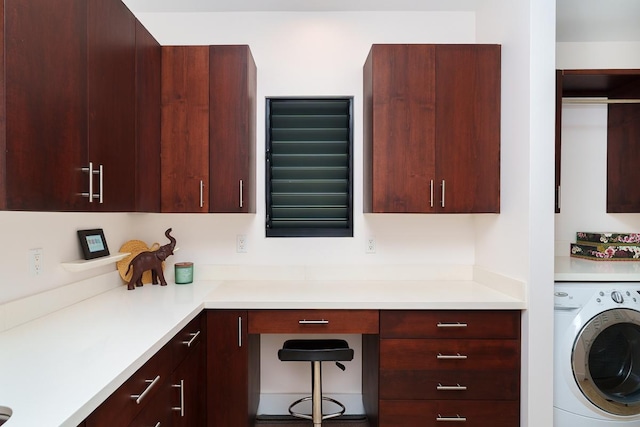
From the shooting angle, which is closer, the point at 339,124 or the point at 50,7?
the point at 50,7

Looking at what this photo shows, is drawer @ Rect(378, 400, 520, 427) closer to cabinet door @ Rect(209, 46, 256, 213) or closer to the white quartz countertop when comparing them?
Result: the white quartz countertop

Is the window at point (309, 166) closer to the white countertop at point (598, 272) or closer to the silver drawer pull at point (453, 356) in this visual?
the silver drawer pull at point (453, 356)

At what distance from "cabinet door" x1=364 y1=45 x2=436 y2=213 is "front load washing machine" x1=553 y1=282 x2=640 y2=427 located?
85 centimetres

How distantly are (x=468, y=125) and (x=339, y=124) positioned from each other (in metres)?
0.84

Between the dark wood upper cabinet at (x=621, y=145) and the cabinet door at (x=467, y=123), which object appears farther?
the dark wood upper cabinet at (x=621, y=145)

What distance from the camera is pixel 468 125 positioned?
2.07 m

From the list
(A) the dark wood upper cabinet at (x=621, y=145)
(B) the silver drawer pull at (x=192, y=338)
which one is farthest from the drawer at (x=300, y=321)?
(A) the dark wood upper cabinet at (x=621, y=145)

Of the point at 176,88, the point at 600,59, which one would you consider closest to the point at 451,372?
the point at 176,88

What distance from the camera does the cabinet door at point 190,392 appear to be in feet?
5.01

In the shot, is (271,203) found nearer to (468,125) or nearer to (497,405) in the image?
(468,125)

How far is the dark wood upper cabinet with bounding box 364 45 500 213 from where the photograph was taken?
A: 2061 mm

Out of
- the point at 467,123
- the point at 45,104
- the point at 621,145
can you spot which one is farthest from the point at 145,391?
the point at 621,145

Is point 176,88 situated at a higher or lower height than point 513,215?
higher

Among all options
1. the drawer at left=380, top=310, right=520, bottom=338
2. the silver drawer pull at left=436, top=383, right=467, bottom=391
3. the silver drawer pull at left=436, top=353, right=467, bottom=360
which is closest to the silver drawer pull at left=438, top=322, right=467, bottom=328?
the drawer at left=380, top=310, right=520, bottom=338
